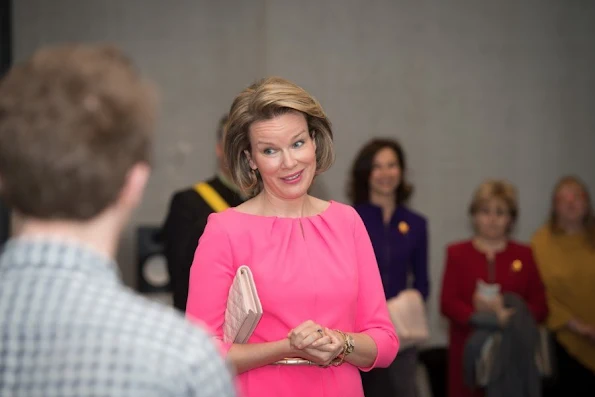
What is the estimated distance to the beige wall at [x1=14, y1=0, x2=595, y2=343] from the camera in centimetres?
598

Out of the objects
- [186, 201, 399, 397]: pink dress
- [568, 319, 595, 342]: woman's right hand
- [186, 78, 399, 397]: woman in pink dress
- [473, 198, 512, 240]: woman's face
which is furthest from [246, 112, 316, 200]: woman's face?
[568, 319, 595, 342]: woman's right hand

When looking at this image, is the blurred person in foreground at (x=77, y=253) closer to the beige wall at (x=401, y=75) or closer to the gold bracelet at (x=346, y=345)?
the gold bracelet at (x=346, y=345)

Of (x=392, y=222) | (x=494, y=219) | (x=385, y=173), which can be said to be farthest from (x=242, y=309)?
(x=494, y=219)

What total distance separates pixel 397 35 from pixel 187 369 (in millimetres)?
5484

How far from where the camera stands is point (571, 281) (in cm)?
530

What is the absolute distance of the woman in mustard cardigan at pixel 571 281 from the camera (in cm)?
518

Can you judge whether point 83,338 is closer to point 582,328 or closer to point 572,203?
point 582,328

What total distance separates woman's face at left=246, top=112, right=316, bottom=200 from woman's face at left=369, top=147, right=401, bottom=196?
239 cm

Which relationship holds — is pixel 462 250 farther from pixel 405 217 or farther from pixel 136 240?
pixel 136 240

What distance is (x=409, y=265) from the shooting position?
4652 millimetres

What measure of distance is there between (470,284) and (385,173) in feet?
2.81

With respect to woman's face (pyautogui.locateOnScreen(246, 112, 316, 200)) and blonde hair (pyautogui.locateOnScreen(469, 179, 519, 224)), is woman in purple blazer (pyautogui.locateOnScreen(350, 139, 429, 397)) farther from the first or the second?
woman's face (pyautogui.locateOnScreen(246, 112, 316, 200))

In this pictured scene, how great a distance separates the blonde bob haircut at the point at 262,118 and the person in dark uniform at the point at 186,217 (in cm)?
60

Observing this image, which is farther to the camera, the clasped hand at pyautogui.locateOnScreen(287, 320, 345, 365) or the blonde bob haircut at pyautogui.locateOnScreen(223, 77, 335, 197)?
the blonde bob haircut at pyautogui.locateOnScreen(223, 77, 335, 197)
